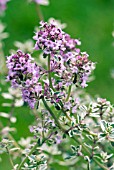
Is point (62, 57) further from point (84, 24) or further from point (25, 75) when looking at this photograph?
point (84, 24)

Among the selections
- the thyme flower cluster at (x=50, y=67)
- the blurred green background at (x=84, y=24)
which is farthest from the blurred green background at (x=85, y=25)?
the thyme flower cluster at (x=50, y=67)

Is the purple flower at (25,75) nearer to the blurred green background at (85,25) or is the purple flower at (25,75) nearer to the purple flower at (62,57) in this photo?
the purple flower at (62,57)

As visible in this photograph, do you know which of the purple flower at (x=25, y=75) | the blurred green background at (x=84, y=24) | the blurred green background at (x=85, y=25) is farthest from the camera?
the blurred green background at (x=84, y=24)

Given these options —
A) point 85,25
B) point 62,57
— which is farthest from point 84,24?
point 62,57

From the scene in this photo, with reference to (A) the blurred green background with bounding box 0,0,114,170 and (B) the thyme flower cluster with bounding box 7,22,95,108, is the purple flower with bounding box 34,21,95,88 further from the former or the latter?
(A) the blurred green background with bounding box 0,0,114,170

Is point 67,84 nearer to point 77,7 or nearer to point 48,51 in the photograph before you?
point 48,51

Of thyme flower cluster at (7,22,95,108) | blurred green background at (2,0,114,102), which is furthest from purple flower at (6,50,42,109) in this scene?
blurred green background at (2,0,114,102)

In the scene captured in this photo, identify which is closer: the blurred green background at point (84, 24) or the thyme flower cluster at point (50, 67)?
the thyme flower cluster at point (50, 67)

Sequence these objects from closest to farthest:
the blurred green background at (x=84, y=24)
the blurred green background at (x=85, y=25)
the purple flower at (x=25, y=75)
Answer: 1. the purple flower at (x=25, y=75)
2. the blurred green background at (x=85, y=25)
3. the blurred green background at (x=84, y=24)
